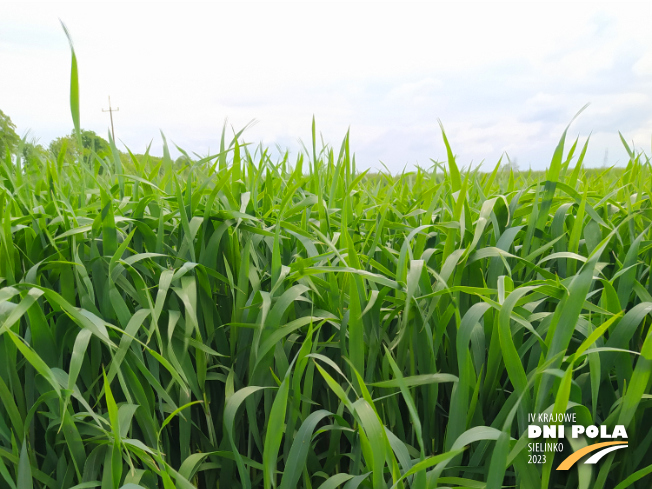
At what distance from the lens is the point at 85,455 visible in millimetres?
722

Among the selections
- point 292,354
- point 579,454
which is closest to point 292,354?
point 292,354

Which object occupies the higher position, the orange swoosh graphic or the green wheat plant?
the green wheat plant

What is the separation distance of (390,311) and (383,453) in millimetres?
269

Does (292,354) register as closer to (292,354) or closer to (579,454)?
(292,354)

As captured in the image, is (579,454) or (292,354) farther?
(292,354)

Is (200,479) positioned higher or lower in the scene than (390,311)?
lower

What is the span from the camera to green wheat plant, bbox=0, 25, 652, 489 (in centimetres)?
61

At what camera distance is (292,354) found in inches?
32.5

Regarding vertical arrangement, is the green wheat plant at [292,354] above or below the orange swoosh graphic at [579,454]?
above

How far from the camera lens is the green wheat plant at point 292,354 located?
2.01 feet

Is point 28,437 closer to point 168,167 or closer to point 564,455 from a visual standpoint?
point 168,167

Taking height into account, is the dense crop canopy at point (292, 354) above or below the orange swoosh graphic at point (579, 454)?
above

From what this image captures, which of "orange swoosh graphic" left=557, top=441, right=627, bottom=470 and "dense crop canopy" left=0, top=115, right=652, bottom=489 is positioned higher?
"dense crop canopy" left=0, top=115, right=652, bottom=489

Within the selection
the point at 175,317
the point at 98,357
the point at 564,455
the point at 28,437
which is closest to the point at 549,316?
the point at 564,455
